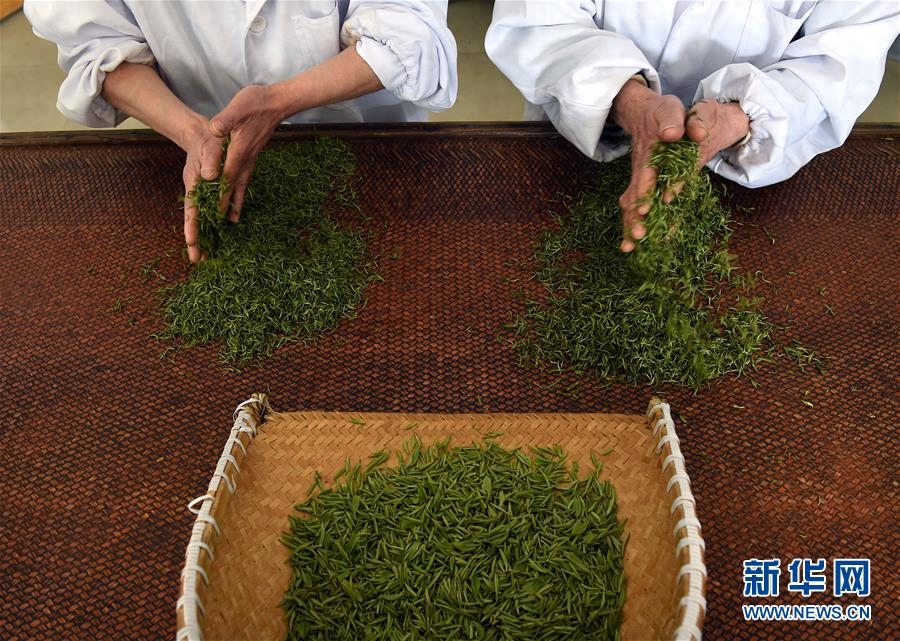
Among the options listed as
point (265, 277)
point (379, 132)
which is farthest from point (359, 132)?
point (265, 277)

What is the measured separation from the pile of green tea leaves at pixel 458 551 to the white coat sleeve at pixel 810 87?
34.4 inches

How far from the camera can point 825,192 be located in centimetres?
169

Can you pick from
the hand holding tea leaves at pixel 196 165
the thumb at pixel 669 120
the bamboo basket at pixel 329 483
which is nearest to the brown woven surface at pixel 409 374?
the bamboo basket at pixel 329 483

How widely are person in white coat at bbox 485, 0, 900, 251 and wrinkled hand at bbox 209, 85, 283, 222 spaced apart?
61cm

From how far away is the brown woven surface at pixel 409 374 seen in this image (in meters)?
1.13

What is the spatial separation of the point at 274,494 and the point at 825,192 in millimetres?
1467

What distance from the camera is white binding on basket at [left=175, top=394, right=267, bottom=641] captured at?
0.92 metres

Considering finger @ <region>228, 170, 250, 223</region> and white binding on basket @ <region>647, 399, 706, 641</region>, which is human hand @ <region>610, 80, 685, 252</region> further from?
finger @ <region>228, 170, 250, 223</region>

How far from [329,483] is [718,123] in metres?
1.09

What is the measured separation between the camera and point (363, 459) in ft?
3.87

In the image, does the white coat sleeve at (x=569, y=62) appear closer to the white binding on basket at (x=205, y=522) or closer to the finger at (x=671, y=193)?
the finger at (x=671, y=193)

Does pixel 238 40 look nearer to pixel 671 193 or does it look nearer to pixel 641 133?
pixel 641 133

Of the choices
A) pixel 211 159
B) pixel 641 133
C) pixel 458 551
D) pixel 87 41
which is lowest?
pixel 458 551

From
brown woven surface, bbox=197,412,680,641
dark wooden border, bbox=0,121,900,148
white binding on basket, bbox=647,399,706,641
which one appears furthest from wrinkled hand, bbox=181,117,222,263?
white binding on basket, bbox=647,399,706,641
